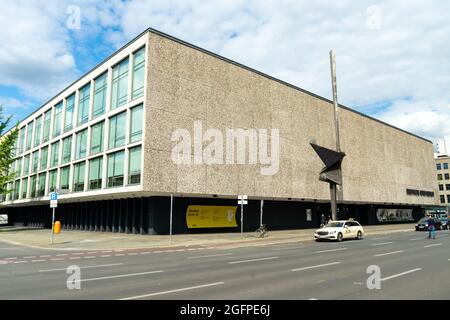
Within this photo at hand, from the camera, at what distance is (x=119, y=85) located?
34.8 meters

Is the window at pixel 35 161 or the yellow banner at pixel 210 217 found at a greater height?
the window at pixel 35 161

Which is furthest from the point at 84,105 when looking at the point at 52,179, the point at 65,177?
the point at 52,179

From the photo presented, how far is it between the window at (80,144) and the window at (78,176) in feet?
3.10

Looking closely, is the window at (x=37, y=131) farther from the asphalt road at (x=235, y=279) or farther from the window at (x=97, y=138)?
the asphalt road at (x=235, y=279)

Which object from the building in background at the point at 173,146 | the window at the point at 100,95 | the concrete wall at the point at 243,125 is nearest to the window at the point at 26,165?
the building in background at the point at 173,146

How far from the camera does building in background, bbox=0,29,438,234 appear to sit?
101 ft

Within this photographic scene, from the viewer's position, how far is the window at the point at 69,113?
1713 inches

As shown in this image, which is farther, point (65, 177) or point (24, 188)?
point (24, 188)

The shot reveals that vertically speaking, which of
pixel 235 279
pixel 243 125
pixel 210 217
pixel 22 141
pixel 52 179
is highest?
pixel 22 141

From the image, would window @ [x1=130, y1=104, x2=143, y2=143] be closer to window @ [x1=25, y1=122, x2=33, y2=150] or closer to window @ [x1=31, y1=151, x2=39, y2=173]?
window @ [x1=31, y1=151, x2=39, y2=173]

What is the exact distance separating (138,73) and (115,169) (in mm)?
8479

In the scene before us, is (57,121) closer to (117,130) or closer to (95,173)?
(95,173)

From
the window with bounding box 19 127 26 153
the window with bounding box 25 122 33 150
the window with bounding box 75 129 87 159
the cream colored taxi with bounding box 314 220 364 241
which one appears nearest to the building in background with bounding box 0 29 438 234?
the window with bounding box 75 129 87 159
